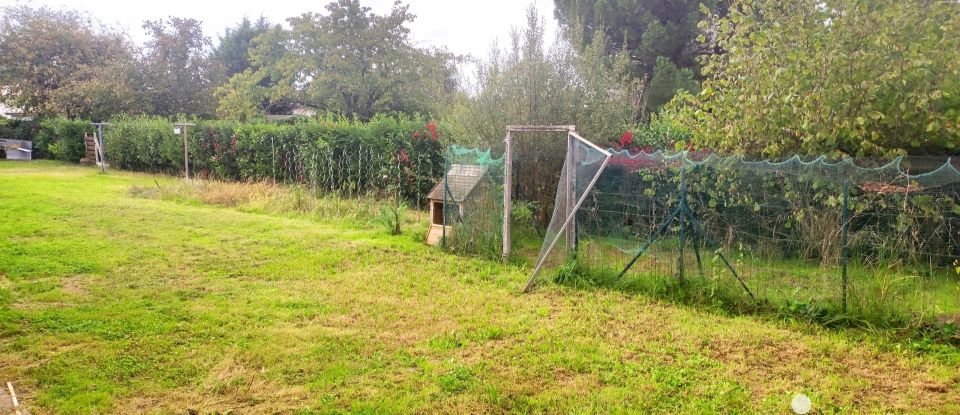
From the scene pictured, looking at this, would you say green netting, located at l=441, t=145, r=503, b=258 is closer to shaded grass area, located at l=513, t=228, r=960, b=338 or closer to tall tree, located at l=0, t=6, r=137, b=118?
shaded grass area, located at l=513, t=228, r=960, b=338

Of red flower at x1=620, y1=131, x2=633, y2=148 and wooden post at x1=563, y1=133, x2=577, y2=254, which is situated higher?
red flower at x1=620, y1=131, x2=633, y2=148

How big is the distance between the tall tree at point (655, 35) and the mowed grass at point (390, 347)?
12.6 metres

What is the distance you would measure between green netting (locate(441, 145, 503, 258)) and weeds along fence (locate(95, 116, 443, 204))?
278 cm

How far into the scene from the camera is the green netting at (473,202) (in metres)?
7.11

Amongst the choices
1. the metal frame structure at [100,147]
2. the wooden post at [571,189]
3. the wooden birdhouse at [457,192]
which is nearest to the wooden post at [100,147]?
the metal frame structure at [100,147]

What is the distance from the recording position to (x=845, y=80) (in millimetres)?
5906

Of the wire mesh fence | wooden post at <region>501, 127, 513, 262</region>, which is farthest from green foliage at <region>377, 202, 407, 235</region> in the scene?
the wire mesh fence

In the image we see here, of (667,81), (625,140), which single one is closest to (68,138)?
(667,81)

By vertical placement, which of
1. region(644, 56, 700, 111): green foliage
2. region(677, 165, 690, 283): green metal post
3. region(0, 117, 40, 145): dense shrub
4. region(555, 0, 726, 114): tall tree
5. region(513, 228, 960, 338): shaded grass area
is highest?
region(555, 0, 726, 114): tall tree

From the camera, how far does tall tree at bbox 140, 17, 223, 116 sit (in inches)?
1001

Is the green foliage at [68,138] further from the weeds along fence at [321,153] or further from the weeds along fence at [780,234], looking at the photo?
the weeds along fence at [780,234]

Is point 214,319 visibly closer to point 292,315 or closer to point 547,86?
point 292,315

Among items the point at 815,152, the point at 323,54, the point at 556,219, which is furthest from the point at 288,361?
the point at 323,54

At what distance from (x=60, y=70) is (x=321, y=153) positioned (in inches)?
797
